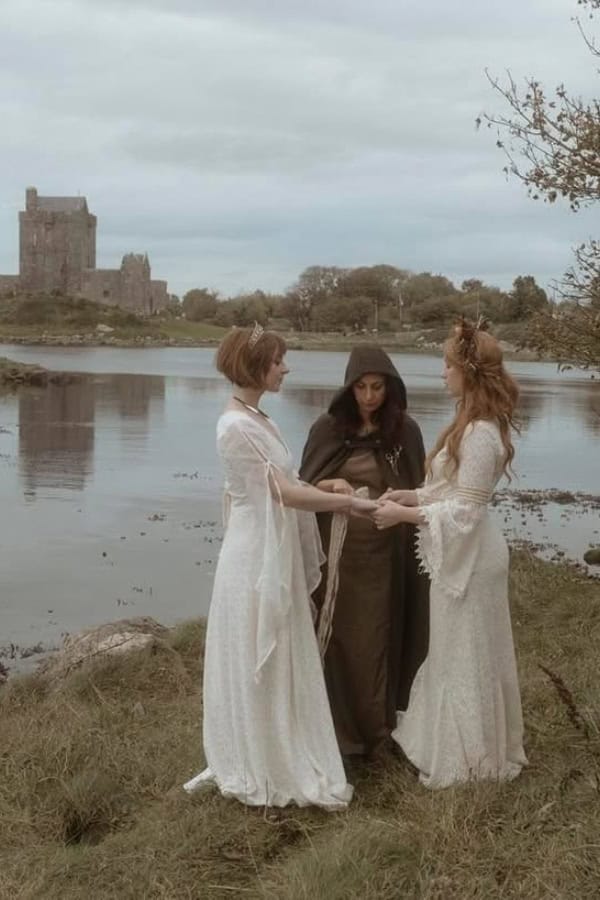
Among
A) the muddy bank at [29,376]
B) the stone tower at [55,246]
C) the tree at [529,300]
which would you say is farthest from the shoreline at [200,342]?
the tree at [529,300]

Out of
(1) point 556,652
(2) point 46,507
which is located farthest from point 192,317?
(1) point 556,652

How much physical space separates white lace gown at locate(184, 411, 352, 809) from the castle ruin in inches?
5412

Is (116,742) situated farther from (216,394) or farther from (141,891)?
(216,394)

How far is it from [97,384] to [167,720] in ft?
143

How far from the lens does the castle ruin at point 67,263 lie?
13975cm

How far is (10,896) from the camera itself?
169 inches

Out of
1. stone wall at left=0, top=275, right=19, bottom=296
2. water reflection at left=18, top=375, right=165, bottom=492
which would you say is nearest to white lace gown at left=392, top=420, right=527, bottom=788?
water reflection at left=18, top=375, right=165, bottom=492

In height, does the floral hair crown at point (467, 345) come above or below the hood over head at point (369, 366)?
above

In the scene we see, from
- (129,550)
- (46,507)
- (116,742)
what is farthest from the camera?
(46,507)

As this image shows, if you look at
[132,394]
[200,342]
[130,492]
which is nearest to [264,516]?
[130,492]

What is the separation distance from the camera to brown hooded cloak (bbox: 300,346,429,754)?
527 centimetres

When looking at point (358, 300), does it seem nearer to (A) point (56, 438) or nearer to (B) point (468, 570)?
(A) point (56, 438)

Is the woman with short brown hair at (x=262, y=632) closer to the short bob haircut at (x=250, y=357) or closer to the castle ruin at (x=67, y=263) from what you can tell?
the short bob haircut at (x=250, y=357)

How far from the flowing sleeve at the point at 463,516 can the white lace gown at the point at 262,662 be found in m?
0.64
